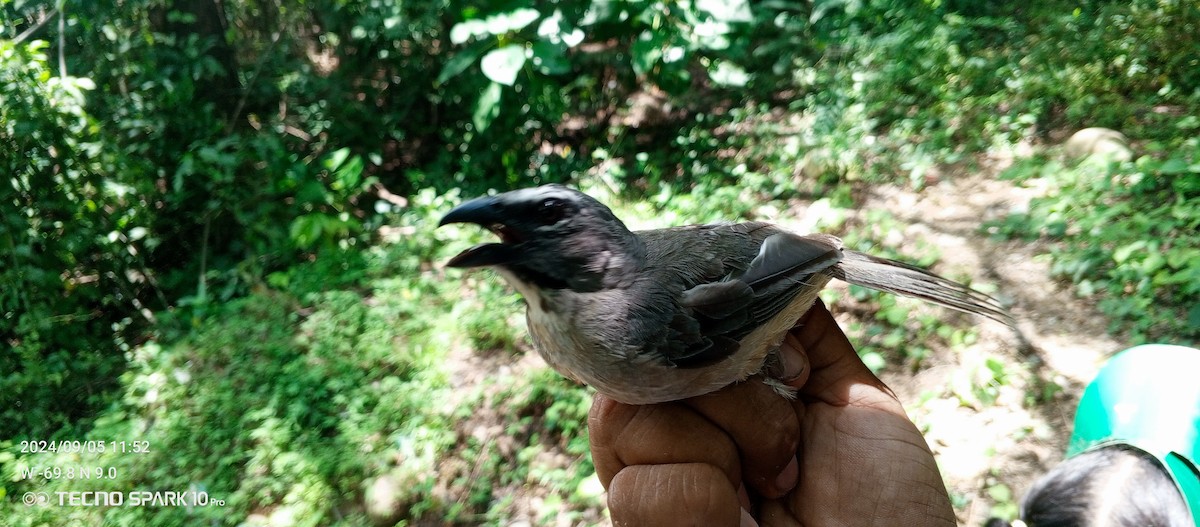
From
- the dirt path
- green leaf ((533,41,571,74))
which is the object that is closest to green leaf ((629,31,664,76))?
green leaf ((533,41,571,74))

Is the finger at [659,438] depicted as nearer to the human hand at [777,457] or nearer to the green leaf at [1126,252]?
the human hand at [777,457]

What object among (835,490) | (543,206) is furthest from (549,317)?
(835,490)

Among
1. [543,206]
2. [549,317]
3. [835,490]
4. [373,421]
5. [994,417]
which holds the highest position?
[543,206]

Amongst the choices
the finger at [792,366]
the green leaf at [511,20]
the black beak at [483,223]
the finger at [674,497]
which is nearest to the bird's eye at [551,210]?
the black beak at [483,223]

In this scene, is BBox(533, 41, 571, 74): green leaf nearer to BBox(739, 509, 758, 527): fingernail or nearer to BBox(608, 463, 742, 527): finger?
BBox(608, 463, 742, 527): finger

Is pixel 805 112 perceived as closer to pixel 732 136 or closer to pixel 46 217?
pixel 732 136

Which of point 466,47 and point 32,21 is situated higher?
point 32,21

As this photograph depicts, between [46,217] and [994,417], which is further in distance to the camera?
[46,217]

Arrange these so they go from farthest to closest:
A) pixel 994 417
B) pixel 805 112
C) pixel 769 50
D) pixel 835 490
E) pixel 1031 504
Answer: pixel 769 50
pixel 805 112
pixel 994 417
pixel 1031 504
pixel 835 490

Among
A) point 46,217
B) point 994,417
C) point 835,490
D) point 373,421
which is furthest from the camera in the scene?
point 46,217
